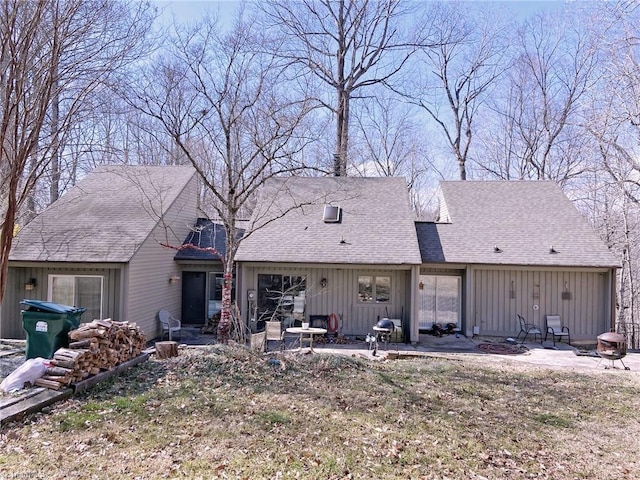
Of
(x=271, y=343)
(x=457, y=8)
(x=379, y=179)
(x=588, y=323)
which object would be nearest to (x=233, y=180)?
(x=271, y=343)

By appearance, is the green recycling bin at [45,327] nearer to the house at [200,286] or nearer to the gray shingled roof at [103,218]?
the gray shingled roof at [103,218]

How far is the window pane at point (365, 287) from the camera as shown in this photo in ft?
42.1

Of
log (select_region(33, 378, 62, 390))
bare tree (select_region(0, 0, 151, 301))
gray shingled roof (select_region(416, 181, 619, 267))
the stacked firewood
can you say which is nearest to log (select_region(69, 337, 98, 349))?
the stacked firewood

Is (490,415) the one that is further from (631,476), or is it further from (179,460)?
(179,460)

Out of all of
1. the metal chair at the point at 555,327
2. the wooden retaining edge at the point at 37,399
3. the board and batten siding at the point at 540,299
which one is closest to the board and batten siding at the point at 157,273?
the wooden retaining edge at the point at 37,399

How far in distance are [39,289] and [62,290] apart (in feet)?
1.83

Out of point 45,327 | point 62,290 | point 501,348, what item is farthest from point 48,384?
point 501,348

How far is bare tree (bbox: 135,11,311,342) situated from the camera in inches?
409

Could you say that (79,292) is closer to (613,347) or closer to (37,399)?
(37,399)

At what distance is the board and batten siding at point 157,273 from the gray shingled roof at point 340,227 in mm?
2167

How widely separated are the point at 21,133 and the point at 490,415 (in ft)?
25.0

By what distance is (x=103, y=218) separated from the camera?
12.6 m

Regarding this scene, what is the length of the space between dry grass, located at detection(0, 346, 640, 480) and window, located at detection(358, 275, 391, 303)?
4.69 metres

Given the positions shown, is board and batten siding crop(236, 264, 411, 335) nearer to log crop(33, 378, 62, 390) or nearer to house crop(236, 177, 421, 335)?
house crop(236, 177, 421, 335)
